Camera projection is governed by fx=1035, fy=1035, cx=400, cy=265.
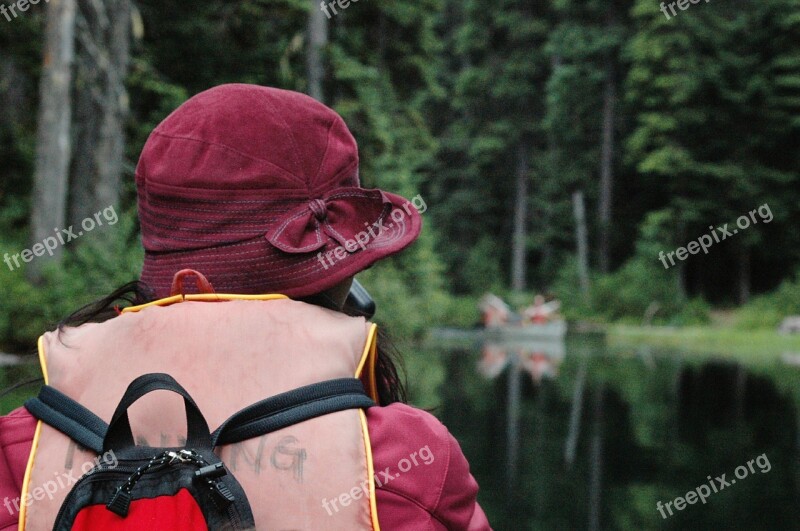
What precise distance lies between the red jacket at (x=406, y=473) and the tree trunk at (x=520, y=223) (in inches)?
1428

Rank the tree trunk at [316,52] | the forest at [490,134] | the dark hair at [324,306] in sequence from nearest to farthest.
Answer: the dark hair at [324,306] < the forest at [490,134] < the tree trunk at [316,52]

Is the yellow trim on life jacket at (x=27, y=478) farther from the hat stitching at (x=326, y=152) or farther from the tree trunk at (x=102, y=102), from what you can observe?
the tree trunk at (x=102, y=102)

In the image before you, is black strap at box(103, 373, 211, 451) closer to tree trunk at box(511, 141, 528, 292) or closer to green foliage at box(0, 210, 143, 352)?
green foliage at box(0, 210, 143, 352)

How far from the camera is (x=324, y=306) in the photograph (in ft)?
5.15

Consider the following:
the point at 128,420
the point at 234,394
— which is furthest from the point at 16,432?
the point at 234,394

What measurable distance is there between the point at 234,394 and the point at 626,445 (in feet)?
19.8

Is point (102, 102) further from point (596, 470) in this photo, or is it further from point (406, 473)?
point (406, 473)

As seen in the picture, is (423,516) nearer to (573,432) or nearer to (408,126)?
(573,432)

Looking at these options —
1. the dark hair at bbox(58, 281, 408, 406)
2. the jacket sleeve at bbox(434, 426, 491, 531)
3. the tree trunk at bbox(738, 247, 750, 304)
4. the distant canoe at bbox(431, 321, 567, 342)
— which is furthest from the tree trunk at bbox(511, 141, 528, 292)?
the jacket sleeve at bbox(434, 426, 491, 531)

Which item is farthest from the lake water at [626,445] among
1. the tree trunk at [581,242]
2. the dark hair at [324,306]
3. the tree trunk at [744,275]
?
the tree trunk at [581,242]

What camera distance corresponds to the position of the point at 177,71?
699 inches

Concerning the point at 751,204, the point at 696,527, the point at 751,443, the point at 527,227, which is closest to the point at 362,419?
the point at 696,527

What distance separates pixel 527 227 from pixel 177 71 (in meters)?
25.2

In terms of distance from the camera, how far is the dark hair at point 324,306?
61.7 inches
